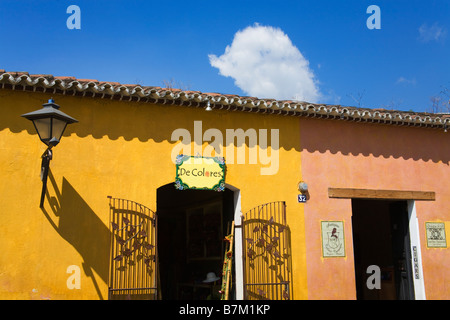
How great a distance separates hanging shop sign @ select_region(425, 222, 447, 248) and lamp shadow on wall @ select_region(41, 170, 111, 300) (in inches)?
243

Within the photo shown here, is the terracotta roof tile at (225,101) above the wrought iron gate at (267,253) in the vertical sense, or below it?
above

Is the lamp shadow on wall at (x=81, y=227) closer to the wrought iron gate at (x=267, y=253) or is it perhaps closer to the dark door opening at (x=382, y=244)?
the wrought iron gate at (x=267, y=253)

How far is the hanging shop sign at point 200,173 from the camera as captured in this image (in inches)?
330

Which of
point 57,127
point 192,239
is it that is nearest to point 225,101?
point 57,127

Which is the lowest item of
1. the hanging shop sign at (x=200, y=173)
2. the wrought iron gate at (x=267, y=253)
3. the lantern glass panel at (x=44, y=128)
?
the wrought iron gate at (x=267, y=253)

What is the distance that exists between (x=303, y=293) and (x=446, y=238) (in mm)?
3362

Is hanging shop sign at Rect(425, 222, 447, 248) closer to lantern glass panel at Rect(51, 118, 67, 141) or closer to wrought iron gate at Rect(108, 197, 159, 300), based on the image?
wrought iron gate at Rect(108, 197, 159, 300)

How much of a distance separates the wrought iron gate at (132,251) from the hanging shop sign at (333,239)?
10.3ft

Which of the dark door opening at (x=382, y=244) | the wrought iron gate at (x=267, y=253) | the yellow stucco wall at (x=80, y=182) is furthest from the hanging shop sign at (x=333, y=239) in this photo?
the dark door opening at (x=382, y=244)

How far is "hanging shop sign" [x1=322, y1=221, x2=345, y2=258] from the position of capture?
29.9 feet

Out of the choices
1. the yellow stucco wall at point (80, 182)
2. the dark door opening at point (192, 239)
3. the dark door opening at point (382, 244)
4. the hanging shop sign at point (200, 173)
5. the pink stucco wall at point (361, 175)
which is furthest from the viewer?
the dark door opening at point (192, 239)

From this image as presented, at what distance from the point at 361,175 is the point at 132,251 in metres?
4.59

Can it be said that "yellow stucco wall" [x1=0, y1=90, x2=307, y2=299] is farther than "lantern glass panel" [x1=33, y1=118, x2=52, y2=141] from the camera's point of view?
Yes

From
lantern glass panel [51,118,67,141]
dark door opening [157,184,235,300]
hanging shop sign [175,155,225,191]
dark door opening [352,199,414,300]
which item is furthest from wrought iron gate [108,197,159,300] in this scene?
dark door opening [352,199,414,300]
